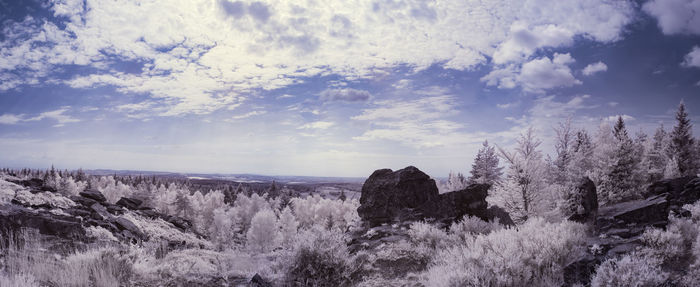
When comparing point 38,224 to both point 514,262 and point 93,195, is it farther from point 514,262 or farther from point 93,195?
point 93,195

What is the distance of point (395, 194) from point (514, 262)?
38.2 feet

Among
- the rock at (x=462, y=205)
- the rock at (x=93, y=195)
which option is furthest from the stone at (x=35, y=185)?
the rock at (x=462, y=205)

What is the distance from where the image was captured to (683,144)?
122ft

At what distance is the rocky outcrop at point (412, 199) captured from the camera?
1592cm

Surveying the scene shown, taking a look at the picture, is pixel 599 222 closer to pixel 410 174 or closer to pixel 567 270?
pixel 567 270

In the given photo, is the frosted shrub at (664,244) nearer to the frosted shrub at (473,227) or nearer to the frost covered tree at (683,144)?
the frosted shrub at (473,227)

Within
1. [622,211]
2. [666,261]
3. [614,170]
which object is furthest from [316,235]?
[614,170]

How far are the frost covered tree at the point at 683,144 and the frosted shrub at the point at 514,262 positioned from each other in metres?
41.1

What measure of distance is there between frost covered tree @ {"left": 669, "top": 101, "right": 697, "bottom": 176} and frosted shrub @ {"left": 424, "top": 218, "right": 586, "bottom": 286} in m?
41.1

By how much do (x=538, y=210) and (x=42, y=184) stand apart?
37531mm

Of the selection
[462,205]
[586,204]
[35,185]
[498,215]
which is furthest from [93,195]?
[586,204]

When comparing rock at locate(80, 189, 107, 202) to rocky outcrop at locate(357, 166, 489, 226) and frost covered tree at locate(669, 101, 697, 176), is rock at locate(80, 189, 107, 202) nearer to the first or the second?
rocky outcrop at locate(357, 166, 489, 226)

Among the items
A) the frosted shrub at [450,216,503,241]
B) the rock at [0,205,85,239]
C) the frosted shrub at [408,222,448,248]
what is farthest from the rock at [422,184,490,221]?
the rock at [0,205,85,239]

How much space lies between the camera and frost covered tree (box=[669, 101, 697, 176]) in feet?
119
